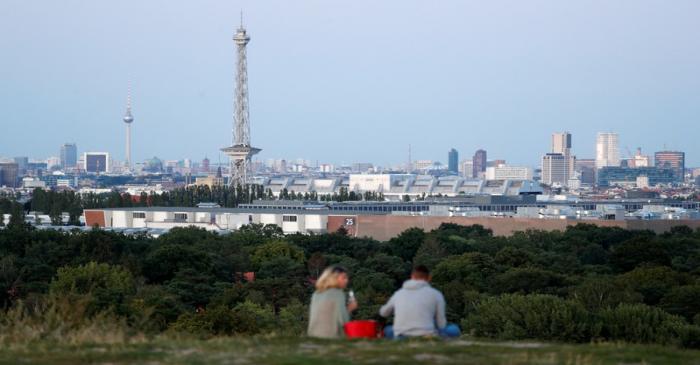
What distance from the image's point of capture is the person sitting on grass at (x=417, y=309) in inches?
591

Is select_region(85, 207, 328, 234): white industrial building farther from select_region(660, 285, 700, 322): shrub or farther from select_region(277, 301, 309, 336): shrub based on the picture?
select_region(660, 285, 700, 322): shrub

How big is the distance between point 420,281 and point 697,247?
5374cm

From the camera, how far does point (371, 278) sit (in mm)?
50750

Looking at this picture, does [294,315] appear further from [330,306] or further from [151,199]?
[151,199]

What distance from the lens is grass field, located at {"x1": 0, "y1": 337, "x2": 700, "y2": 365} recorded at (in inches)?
535

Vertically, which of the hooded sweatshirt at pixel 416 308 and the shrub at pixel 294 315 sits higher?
the hooded sweatshirt at pixel 416 308

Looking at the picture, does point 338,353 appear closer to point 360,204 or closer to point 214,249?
point 214,249

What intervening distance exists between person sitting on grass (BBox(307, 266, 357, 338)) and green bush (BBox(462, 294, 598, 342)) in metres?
13.6

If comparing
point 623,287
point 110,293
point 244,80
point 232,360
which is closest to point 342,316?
point 232,360

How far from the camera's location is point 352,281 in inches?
1972

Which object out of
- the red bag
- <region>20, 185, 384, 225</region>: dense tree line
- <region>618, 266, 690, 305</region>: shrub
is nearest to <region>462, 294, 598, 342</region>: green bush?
<region>618, 266, 690, 305</region>: shrub

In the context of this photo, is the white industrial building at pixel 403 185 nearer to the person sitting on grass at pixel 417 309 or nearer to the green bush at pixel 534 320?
the green bush at pixel 534 320

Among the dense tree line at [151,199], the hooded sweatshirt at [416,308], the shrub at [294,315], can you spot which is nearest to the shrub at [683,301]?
the shrub at [294,315]

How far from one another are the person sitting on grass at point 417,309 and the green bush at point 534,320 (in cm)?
1355
